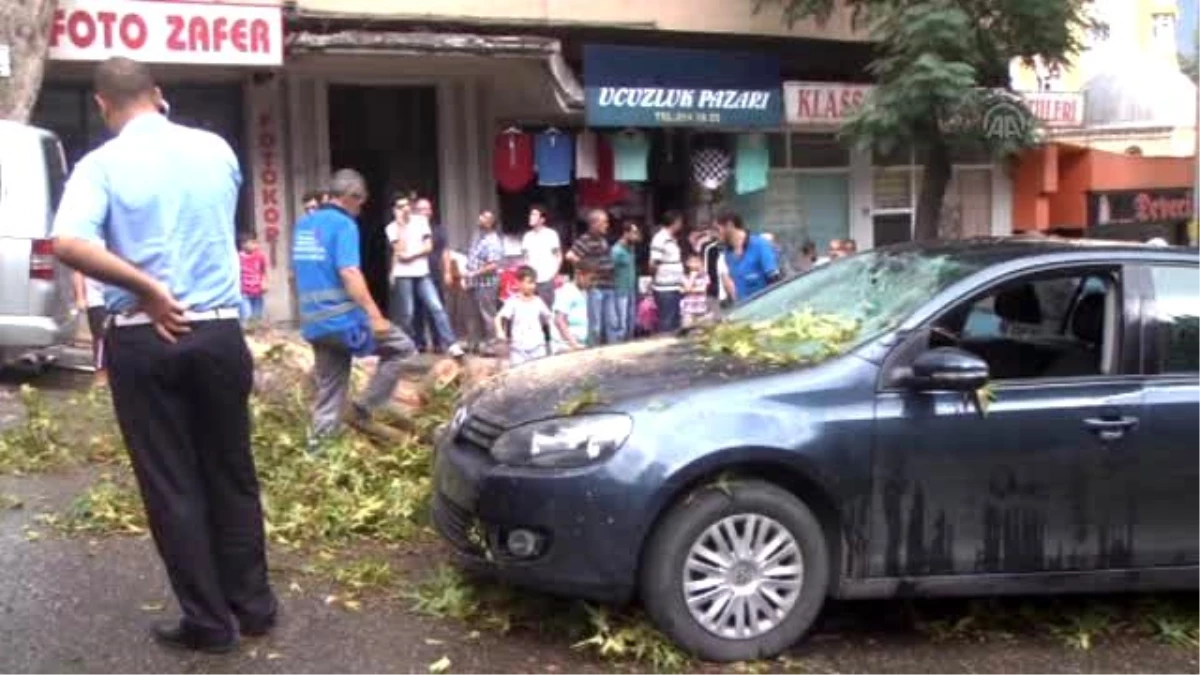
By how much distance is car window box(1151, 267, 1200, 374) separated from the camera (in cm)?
544

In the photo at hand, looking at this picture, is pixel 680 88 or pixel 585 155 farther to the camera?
pixel 585 155

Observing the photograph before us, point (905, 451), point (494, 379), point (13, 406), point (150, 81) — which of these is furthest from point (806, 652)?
point (13, 406)

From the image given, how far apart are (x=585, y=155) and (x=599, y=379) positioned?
1150 centimetres

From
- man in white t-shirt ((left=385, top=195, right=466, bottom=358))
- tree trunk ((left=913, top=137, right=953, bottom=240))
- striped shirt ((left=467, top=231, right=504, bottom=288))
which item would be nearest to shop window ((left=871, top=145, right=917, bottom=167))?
tree trunk ((left=913, top=137, right=953, bottom=240))

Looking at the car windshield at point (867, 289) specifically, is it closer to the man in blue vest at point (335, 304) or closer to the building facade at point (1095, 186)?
the man in blue vest at point (335, 304)

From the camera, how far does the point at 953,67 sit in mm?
14633

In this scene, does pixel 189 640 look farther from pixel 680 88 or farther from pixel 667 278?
pixel 680 88

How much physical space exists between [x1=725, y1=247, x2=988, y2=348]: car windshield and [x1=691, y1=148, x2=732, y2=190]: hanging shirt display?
35.9ft

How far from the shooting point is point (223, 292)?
4.63 m

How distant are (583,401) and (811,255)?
12.8 metres

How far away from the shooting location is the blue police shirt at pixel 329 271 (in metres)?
7.51

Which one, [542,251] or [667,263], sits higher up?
[542,251]

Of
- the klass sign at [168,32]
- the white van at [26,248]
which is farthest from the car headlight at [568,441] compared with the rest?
the klass sign at [168,32]

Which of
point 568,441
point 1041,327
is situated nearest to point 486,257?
point 1041,327
